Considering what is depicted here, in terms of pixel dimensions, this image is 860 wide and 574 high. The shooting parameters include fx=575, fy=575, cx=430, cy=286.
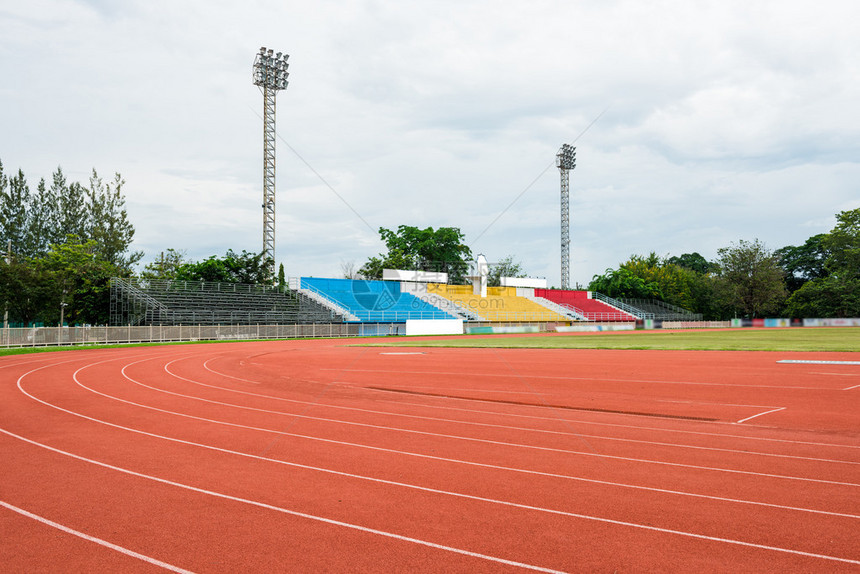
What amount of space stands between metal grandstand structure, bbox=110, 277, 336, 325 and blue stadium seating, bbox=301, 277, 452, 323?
13.6 feet

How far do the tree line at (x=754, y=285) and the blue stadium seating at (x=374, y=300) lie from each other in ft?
120

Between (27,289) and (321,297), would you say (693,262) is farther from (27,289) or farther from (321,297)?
(27,289)

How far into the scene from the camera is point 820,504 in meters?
5.83

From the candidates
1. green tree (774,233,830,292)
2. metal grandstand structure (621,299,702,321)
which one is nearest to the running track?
metal grandstand structure (621,299,702,321)

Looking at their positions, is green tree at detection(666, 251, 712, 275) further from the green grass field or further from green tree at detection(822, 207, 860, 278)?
the green grass field

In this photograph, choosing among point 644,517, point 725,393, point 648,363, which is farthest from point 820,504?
point 648,363

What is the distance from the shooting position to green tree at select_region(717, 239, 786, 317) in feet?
275

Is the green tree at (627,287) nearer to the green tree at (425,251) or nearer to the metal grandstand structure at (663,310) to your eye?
the metal grandstand structure at (663,310)

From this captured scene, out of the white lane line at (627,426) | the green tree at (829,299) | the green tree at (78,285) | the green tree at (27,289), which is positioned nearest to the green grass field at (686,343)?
the white lane line at (627,426)

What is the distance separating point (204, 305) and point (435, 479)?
4302cm

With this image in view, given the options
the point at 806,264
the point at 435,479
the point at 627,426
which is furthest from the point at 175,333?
the point at 806,264

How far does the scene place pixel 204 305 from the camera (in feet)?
151

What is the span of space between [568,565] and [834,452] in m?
5.79

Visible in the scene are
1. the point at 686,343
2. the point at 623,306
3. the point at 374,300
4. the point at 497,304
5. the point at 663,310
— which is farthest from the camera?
the point at 663,310
